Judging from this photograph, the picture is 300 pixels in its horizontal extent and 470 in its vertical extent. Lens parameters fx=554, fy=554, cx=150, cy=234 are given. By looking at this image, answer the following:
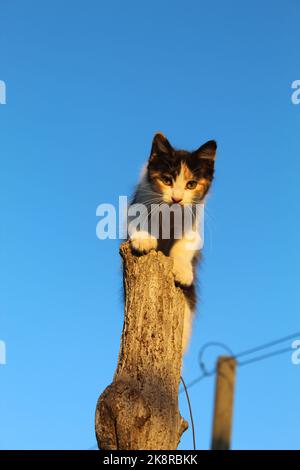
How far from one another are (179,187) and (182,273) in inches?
38.6

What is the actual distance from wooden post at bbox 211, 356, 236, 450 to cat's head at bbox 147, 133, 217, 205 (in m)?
1.40

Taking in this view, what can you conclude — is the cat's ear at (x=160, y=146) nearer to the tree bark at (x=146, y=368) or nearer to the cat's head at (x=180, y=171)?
the cat's head at (x=180, y=171)

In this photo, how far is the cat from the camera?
15.3 ft

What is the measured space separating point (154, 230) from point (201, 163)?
906 millimetres

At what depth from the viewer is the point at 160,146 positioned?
499cm

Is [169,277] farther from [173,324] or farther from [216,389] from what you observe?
[216,389]

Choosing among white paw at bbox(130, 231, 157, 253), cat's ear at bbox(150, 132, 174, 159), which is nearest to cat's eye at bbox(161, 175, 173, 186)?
cat's ear at bbox(150, 132, 174, 159)

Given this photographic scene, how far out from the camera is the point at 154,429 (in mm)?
3123

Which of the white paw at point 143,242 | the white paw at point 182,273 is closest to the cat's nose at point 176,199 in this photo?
the white paw at point 143,242

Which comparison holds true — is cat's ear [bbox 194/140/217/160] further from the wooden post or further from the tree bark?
the wooden post

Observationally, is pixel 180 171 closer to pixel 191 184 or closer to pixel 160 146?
pixel 191 184

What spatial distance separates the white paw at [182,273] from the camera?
3.99 meters

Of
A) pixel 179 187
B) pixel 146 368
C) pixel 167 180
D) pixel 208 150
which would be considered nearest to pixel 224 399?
pixel 146 368
